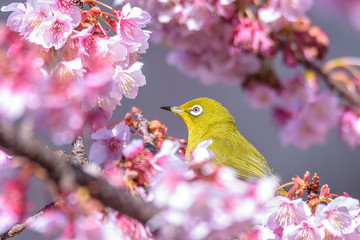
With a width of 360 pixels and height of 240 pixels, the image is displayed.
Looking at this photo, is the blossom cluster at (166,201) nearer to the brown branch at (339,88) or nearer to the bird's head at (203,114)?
the brown branch at (339,88)

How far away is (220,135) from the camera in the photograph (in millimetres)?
2070

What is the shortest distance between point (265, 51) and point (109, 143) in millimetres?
471

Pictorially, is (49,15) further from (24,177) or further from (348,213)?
(348,213)

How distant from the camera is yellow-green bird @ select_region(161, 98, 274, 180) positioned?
1916 mm

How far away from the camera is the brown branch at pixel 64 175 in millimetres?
493

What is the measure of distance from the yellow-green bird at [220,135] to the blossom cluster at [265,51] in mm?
1110

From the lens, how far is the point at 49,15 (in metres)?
1.04

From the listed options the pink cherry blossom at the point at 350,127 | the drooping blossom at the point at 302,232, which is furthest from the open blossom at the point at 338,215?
the pink cherry blossom at the point at 350,127

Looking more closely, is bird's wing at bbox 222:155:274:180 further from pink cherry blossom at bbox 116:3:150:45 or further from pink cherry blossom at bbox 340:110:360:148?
pink cherry blossom at bbox 340:110:360:148

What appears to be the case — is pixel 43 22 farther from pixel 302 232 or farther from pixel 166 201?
pixel 302 232

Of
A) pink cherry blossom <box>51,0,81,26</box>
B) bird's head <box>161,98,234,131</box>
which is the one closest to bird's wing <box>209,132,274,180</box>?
bird's head <box>161,98,234,131</box>

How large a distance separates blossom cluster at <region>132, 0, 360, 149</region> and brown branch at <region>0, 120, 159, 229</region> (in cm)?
29

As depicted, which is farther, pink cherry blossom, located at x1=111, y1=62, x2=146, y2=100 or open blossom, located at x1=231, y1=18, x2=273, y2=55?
pink cherry blossom, located at x1=111, y1=62, x2=146, y2=100

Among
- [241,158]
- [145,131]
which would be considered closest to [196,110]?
[241,158]
